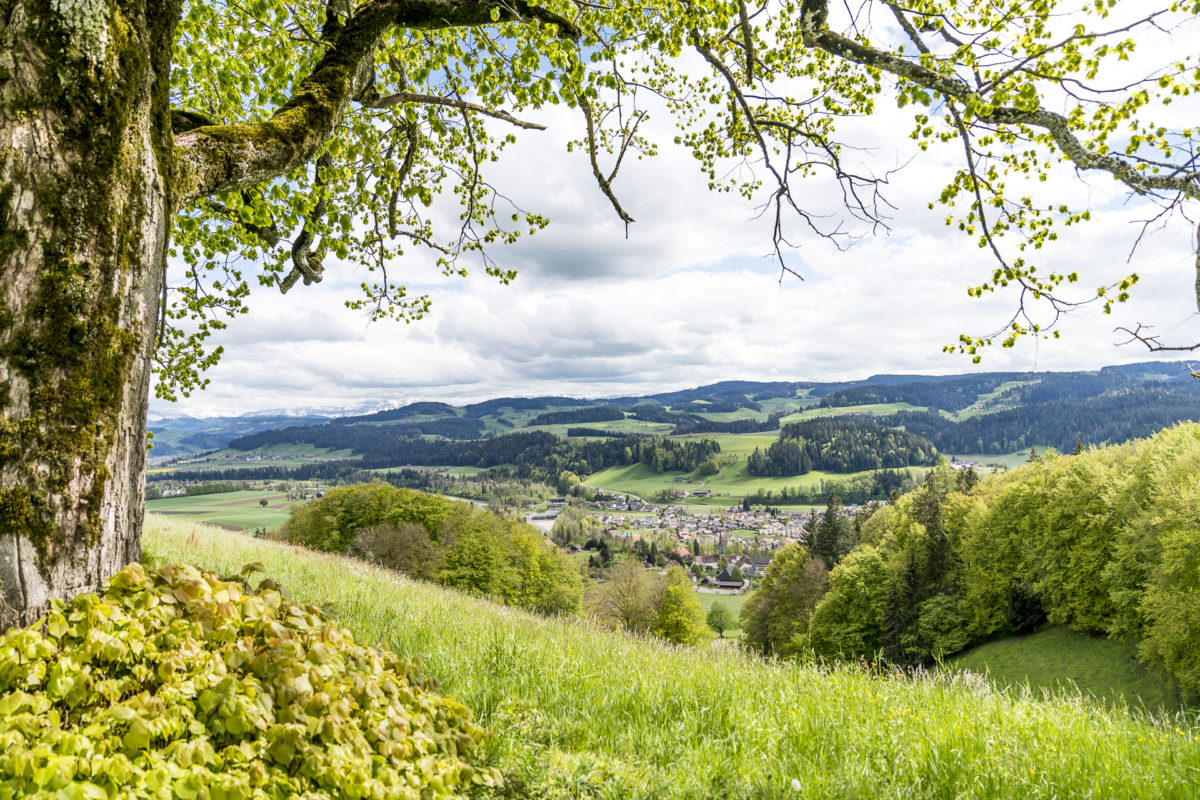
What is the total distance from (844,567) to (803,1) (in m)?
40.7

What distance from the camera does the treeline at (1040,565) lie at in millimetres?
21234

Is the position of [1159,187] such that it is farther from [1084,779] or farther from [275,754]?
[275,754]

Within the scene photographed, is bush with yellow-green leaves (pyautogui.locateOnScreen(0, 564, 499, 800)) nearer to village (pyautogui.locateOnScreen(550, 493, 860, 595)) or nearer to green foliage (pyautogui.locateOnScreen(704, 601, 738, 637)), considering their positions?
green foliage (pyautogui.locateOnScreen(704, 601, 738, 637))

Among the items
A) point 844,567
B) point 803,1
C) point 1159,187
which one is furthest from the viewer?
point 844,567

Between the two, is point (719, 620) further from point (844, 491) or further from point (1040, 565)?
point (844, 491)

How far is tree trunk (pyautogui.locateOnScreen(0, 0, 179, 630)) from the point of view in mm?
2951

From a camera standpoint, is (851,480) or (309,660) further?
(851,480)

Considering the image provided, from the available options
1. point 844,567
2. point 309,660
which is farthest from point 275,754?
point 844,567

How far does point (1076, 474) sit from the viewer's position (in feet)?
100

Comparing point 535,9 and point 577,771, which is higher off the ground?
point 535,9

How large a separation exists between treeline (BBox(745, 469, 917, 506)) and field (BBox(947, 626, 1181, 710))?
135 m

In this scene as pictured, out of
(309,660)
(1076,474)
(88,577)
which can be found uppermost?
(88,577)

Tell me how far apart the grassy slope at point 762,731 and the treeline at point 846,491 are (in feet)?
556

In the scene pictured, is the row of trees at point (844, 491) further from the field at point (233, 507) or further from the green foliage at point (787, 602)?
the field at point (233, 507)
